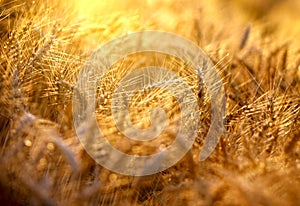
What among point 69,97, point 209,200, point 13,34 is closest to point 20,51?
point 13,34

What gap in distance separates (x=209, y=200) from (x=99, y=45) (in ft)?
2.60

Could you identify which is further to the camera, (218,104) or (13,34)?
(13,34)

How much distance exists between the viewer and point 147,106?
212 centimetres

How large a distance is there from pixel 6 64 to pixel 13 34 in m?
0.13

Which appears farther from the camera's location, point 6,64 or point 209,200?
point 6,64

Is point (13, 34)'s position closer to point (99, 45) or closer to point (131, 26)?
point (99, 45)

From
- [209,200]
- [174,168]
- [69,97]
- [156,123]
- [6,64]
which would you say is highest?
[6,64]

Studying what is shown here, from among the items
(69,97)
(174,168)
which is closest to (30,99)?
(69,97)

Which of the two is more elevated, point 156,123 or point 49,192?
point 156,123

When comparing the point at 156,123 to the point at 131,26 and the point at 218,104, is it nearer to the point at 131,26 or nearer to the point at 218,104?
the point at 218,104

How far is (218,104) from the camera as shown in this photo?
6.79ft

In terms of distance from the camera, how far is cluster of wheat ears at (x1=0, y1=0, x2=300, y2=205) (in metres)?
2.04

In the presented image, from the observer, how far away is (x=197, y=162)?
210 centimetres

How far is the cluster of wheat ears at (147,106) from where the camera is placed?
6.70 ft
